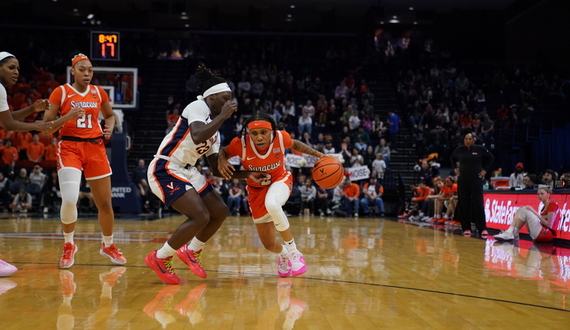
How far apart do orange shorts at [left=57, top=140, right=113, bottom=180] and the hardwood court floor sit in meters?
0.91

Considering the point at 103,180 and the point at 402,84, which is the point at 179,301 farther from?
the point at 402,84

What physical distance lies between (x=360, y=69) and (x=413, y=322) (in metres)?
23.2

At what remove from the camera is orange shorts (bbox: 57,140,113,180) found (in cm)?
568

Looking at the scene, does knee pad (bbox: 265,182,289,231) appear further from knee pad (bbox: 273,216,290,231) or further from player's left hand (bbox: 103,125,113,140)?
player's left hand (bbox: 103,125,113,140)

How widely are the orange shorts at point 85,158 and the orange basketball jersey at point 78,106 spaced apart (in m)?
0.10

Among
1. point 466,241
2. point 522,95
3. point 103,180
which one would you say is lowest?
point 466,241

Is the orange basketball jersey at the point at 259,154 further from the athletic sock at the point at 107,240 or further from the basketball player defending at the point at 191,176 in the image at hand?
the athletic sock at the point at 107,240

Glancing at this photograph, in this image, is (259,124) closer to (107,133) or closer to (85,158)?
(107,133)

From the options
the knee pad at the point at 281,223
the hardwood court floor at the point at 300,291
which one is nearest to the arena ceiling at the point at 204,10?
the hardwood court floor at the point at 300,291

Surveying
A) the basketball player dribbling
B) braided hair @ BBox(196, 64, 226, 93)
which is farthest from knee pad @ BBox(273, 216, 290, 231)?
braided hair @ BBox(196, 64, 226, 93)

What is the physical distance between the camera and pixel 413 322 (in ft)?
11.7

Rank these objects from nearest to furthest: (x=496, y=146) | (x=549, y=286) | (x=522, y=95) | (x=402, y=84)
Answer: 1. (x=549, y=286)
2. (x=496, y=146)
3. (x=522, y=95)
4. (x=402, y=84)

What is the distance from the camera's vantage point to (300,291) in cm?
458

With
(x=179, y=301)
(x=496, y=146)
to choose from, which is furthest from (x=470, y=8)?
(x=179, y=301)
